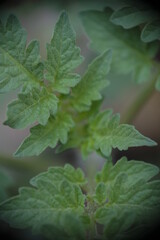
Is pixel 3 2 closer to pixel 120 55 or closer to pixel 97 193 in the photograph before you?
pixel 120 55

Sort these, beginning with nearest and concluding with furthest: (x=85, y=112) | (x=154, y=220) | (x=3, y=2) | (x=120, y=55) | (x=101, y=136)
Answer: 1. (x=154, y=220)
2. (x=101, y=136)
3. (x=85, y=112)
4. (x=120, y=55)
5. (x=3, y=2)

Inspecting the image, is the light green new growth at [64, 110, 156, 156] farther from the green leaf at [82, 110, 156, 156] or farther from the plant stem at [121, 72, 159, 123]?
the plant stem at [121, 72, 159, 123]

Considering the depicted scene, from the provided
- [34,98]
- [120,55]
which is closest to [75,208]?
[34,98]

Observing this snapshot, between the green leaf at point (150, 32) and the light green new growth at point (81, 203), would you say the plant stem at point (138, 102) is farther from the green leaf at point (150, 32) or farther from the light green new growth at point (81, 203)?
the light green new growth at point (81, 203)

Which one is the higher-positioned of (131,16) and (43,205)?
(131,16)

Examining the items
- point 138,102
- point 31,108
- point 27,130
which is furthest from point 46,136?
point 27,130

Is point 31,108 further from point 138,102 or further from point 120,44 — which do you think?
point 138,102

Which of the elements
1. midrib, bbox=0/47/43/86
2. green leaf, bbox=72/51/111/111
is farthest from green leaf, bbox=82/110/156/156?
midrib, bbox=0/47/43/86
